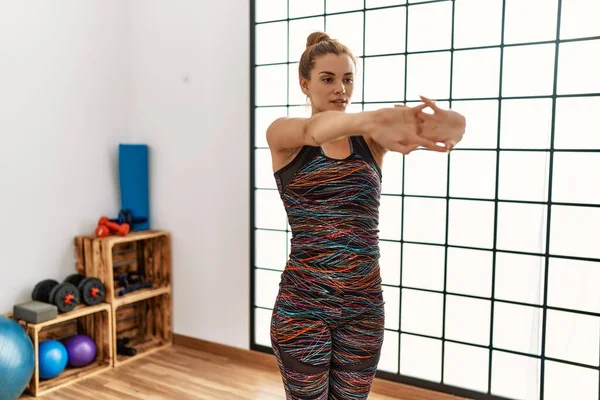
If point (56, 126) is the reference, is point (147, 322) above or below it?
below

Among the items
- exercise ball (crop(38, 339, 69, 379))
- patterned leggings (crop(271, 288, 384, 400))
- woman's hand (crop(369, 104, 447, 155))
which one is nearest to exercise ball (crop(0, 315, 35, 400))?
exercise ball (crop(38, 339, 69, 379))

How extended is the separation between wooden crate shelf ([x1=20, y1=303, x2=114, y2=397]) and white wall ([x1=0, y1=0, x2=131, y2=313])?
300 millimetres

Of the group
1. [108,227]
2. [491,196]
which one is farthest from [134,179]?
[491,196]

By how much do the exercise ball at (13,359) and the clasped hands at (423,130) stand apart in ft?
7.64

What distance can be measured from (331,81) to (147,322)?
2.85m

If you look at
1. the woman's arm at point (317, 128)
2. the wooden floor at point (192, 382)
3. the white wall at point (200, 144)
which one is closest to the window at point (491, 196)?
the wooden floor at point (192, 382)

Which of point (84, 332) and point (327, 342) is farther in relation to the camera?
point (84, 332)

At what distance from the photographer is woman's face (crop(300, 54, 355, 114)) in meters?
1.58

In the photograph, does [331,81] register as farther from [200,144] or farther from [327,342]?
[200,144]

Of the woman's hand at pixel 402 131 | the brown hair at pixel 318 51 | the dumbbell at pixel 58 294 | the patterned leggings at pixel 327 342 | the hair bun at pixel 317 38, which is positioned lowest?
the dumbbell at pixel 58 294

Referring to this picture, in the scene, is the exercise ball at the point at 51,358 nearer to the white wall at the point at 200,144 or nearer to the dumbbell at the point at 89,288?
the dumbbell at the point at 89,288

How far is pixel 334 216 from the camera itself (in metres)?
1.52

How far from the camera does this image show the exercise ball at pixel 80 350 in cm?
328

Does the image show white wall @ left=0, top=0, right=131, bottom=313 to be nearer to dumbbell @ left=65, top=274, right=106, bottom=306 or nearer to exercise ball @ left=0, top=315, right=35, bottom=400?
dumbbell @ left=65, top=274, right=106, bottom=306
